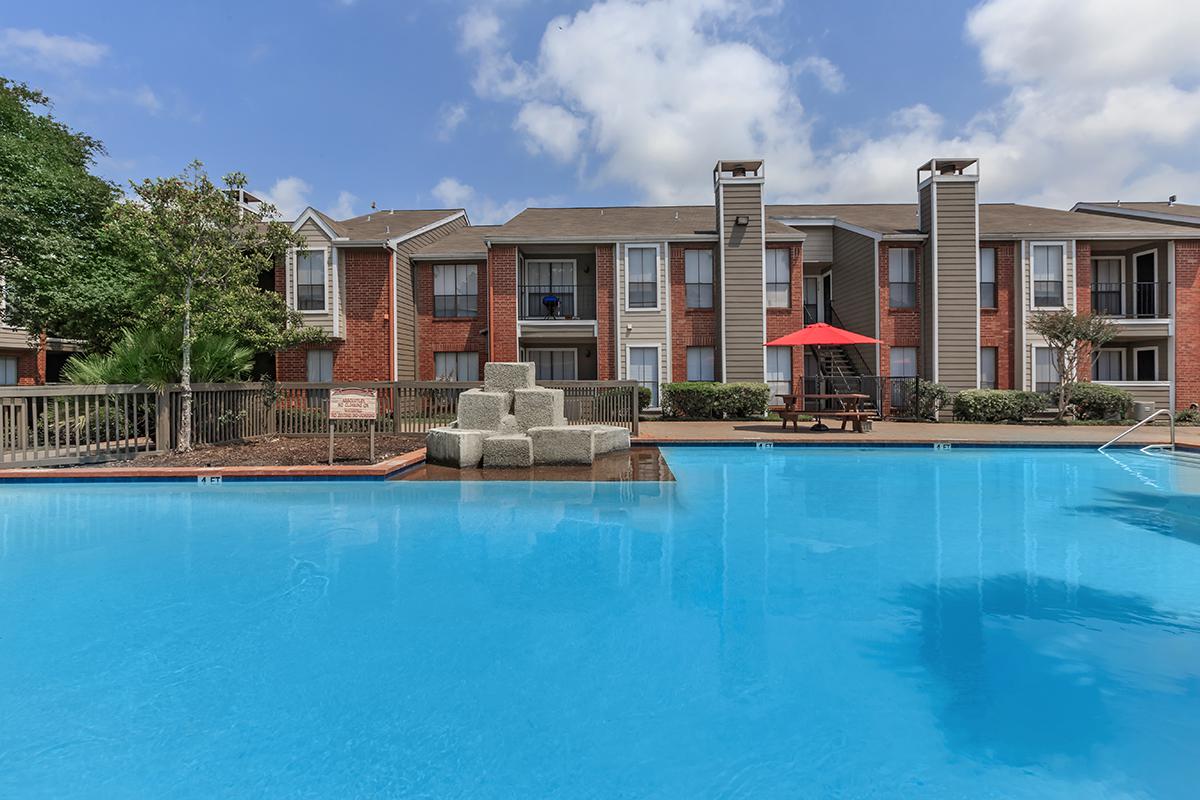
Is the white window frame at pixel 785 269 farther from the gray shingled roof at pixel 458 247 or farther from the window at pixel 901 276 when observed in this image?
the gray shingled roof at pixel 458 247

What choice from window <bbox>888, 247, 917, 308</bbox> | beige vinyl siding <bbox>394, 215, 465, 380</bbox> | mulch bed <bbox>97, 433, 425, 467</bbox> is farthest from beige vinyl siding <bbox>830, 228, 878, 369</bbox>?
mulch bed <bbox>97, 433, 425, 467</bbox>

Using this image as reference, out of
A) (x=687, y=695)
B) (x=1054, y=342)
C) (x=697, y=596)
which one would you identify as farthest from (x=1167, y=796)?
(x=1054, y=342)

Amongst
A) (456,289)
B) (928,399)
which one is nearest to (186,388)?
(456,289)

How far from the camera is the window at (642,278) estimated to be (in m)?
21.4

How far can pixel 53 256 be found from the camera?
1545cm

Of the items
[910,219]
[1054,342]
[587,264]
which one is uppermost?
[910,219]

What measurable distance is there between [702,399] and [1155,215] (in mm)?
18148

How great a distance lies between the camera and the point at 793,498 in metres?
8.30

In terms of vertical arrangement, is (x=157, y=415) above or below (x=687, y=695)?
above

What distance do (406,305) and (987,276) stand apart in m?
20.9

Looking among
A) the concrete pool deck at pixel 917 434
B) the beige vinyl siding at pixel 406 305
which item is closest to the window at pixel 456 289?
the beige vinyl siding at pixel 406 305

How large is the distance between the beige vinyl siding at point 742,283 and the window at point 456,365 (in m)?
9.33

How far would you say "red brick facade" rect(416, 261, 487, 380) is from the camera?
22375mm

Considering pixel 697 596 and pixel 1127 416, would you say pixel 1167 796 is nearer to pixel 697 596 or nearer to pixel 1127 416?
pixel 697 596
